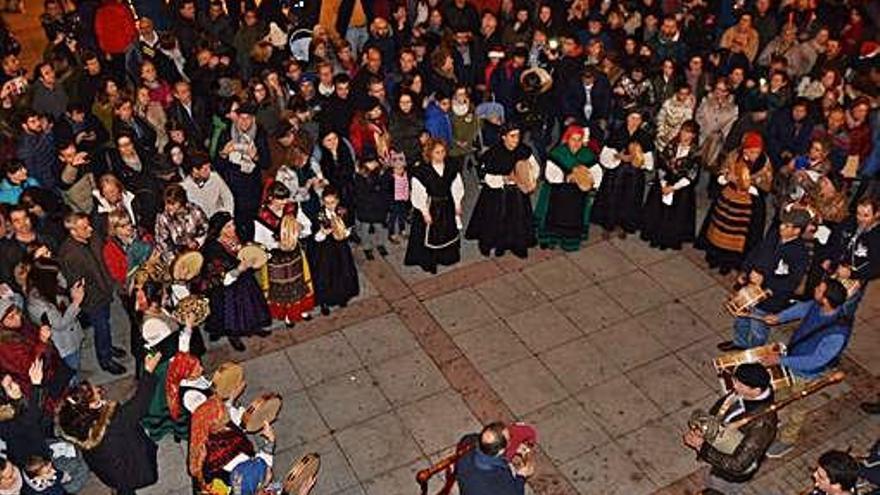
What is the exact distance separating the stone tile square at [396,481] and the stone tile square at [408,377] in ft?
2.84

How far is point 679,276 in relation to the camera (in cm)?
1140

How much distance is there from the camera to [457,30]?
13.5 meters

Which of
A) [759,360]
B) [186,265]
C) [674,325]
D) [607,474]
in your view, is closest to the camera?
[759,360]

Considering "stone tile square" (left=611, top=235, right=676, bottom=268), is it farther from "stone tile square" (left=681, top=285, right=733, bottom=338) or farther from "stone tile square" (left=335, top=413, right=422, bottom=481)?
"stone tile square" (left=335, top=413, right=422, bottom=481)

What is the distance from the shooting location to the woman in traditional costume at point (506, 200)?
1058 cm

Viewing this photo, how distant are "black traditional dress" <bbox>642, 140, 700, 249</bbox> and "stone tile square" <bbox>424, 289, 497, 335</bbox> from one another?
237 cm

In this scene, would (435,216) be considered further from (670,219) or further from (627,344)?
(670,219)

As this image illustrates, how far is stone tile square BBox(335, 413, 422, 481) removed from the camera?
9000 mm

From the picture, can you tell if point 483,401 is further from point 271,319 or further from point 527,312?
point 271,319

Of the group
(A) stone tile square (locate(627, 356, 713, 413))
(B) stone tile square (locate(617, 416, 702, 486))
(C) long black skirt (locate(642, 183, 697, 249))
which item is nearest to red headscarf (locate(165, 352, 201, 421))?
(B) stone tile square (locate(617, 416, 702, 486))

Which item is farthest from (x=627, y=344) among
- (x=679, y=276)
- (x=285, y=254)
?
(x=285, y=254)

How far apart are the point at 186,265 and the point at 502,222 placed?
3.98 metres

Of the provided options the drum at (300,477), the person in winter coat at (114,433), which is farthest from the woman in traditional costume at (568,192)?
the person in winter coat at (114,433)

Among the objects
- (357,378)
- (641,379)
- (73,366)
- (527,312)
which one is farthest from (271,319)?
(641,379)
